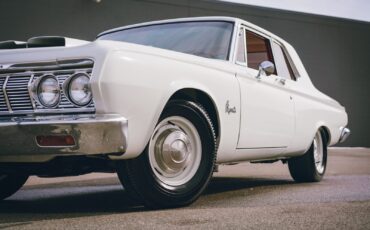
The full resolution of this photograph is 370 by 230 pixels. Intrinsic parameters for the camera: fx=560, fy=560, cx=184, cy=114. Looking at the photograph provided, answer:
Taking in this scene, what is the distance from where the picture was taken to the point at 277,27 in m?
18.6

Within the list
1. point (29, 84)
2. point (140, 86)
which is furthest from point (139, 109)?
point (29, 84)

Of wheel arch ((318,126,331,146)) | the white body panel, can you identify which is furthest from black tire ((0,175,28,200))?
wheel arch ((318,126,331,146))

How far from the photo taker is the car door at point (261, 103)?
4805mm

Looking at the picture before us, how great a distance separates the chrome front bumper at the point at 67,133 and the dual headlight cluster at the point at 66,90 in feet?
0.34

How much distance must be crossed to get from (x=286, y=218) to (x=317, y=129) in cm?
324

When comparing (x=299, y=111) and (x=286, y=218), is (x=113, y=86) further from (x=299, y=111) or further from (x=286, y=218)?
(x=299, y=111)

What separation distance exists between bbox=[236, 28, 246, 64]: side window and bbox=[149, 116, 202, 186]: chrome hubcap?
119 cm

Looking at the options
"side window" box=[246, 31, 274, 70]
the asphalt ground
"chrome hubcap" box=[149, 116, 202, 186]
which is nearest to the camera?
the asphalt ground

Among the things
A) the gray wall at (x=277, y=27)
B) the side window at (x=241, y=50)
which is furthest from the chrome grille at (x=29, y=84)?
the gray wall at (x=277, y=27)

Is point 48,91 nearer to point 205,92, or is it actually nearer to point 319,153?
point 205,92

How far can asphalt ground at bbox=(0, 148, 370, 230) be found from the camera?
10.7ft

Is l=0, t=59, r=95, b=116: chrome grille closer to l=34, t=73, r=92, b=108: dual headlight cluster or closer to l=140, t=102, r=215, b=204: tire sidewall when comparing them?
l=34, t=73, r=92, b=108: dual headlight cluster

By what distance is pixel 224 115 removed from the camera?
174 inches

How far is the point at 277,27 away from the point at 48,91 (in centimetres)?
1571
